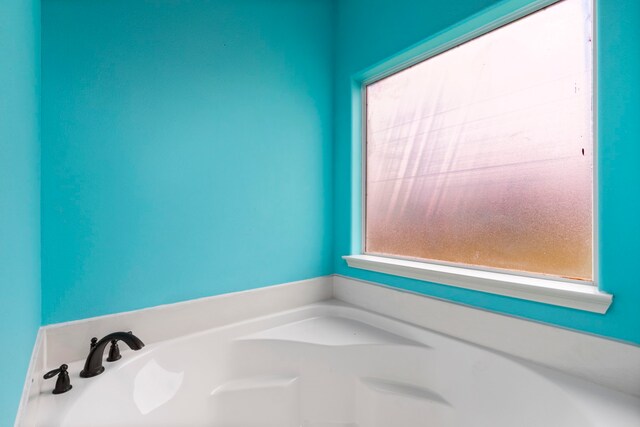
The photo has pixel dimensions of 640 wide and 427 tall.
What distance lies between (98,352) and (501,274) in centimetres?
161

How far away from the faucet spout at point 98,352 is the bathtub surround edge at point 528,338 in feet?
3.87

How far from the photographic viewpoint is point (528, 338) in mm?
1069

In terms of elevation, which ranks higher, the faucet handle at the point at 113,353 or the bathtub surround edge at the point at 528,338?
the bathtub surround edge at the point at 528,338

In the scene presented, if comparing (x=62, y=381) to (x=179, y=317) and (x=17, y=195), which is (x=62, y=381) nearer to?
(x=179, y=317)

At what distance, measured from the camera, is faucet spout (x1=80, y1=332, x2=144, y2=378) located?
1.04 metres

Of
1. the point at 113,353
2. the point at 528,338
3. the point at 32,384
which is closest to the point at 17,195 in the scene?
the point at 32,384

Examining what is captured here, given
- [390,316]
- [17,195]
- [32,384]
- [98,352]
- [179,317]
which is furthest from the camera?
[390,316]


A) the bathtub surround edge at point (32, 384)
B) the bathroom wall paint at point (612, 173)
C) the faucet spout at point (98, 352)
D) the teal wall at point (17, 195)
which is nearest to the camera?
the teal wall at point (17, 195)

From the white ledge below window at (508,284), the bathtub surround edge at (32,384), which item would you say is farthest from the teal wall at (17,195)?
the white ledge below window at (508,284)

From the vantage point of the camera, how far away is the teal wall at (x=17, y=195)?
58 cm

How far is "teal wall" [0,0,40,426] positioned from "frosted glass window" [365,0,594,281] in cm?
→ 154

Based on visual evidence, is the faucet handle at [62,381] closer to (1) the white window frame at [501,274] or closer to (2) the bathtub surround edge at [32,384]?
(2) the bathtub surround edge at [32,384]

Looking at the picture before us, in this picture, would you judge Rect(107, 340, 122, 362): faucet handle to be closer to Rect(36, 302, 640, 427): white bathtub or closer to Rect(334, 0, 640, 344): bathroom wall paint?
Rect(36, 302, 640, 427): white bathtub

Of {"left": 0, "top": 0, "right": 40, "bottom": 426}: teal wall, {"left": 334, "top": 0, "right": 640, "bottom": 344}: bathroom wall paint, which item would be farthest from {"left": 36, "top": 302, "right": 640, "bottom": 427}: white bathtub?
{"left": 0, "top": 0, "right": 40, "bottom": 426}: teal wall
